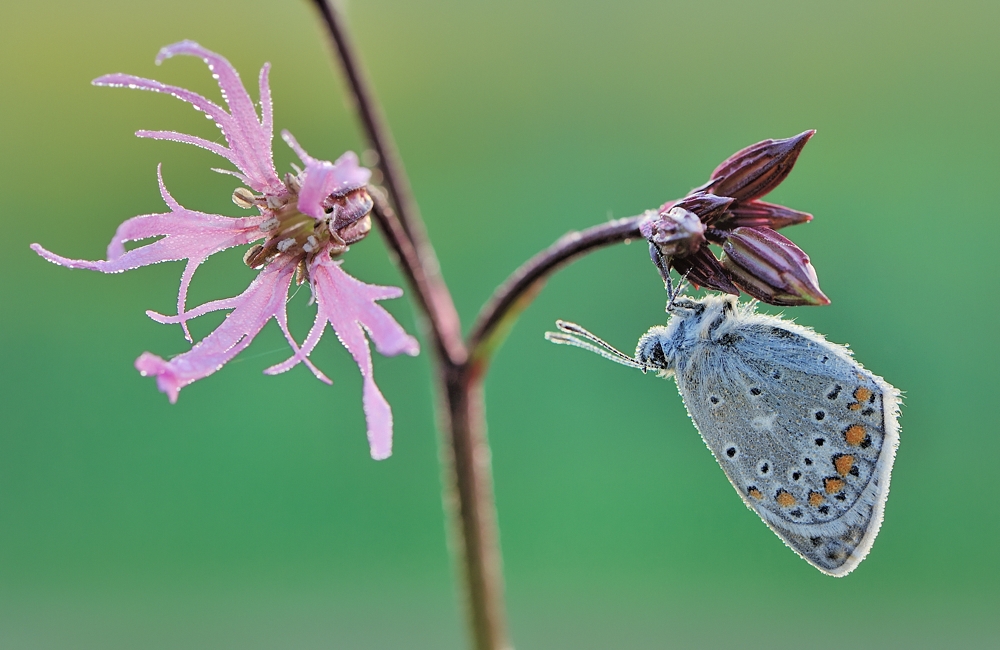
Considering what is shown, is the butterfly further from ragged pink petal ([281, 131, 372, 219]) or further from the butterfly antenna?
ragged pink petal ([281, 131, 372, 219])

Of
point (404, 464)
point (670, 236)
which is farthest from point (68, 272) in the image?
point (670, 236)

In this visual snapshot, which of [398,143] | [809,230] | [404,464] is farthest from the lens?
[398,143]

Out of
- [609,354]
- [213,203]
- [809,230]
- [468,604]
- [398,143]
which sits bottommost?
[468,604]

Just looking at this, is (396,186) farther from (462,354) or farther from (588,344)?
(588,344)

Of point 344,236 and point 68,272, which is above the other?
point 68,272

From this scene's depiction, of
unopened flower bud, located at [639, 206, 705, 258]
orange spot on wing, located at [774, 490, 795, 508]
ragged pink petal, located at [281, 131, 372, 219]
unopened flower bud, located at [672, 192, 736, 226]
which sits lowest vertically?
orange spot on wing, located at [774, 490, 795, 508]

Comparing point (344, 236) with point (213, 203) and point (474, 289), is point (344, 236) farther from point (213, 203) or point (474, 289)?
point (213, 203)

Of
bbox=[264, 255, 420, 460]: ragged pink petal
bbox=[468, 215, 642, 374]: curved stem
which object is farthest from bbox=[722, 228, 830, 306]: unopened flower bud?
bbox=[264, 255, 420, 460]: ragged pink petal
